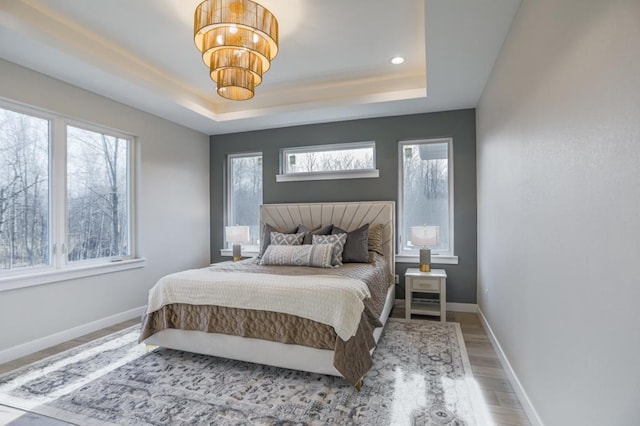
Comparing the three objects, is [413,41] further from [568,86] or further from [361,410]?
[361,410]

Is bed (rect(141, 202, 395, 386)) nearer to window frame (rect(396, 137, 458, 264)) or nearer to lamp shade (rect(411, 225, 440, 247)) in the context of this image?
lamp shade (rect(411, 225, 440, 247))

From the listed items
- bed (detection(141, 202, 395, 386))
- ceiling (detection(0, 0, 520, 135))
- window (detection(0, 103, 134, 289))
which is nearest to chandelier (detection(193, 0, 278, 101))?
ceiling (detection(0, 0, 520, 135))

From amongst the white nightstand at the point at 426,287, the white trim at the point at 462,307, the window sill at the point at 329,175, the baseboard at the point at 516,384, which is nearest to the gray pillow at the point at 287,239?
the window sill at the point at 329,175

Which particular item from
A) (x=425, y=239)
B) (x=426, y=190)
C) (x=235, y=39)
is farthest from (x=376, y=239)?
(x=235, y=39)

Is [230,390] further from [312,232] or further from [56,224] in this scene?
[56,224]

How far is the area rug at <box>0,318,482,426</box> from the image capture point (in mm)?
1930

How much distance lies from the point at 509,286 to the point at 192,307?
2447 mm

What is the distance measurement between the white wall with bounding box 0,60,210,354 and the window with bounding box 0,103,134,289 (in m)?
0.15

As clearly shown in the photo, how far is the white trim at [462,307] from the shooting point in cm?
400

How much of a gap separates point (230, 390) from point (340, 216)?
8.50 ft

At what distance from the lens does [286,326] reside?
7.68ft

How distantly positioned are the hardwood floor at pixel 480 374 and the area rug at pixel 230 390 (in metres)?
0.08

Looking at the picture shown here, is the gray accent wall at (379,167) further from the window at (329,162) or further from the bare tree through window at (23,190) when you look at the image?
the bare tree through window at (23,190)

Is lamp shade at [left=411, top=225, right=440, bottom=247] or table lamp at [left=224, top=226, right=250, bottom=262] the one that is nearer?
lamp shade at [left=411, top=225, right=440, bottom=247]
